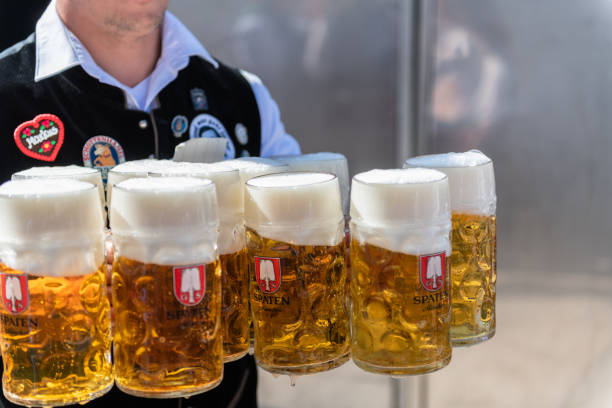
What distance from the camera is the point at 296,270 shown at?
1006 mm

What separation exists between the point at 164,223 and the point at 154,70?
3.00ft

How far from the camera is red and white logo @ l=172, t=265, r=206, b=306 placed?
92 cm

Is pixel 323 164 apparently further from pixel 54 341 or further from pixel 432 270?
pixel 54 341

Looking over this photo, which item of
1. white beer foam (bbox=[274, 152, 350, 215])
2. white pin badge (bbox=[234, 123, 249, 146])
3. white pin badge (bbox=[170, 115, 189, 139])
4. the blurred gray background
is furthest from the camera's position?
the blurred gray background

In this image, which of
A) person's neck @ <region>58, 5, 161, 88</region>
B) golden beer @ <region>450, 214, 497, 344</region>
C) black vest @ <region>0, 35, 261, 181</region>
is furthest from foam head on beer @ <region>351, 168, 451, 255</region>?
person's neck @ <region>58, 5, 161, 88</region>

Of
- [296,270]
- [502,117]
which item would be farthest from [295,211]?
[502,117]

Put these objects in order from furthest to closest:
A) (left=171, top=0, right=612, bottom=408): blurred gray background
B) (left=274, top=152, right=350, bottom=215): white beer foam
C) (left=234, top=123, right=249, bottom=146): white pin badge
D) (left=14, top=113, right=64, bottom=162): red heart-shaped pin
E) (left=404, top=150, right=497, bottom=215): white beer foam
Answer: (left=171, top=0, right=612, bottom=408): blurred gray background
(left=234, top=123, right=249, bottom=146): white pin badge
(left=14, top=113, right=64, bottom=162): red heart-shaped pin
(left=274, top=152, right=350, bottom=215): white beer foam
(left=404, top=150, right=497, bottom=215): white beer foam

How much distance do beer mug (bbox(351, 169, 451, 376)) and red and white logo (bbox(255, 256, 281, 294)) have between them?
13cm

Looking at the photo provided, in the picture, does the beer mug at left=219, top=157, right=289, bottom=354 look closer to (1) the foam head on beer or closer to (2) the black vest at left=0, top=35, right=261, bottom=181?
(1) the foam head on beer

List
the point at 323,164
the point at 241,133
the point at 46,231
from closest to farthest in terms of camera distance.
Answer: the point at 46,231 → the point at 323,164 → the point at 241,133

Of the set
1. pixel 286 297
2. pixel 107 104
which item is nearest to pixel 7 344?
pixel 286 297

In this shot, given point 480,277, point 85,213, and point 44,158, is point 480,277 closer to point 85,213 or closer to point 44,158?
point 85,213

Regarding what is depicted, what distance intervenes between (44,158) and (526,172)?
1761mm

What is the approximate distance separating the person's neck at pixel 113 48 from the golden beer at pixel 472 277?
0.96 meters
